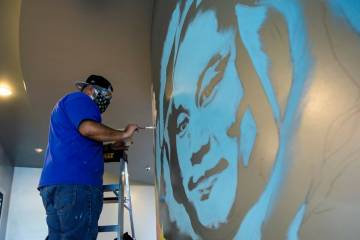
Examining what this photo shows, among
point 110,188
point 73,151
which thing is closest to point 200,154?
point 73,151

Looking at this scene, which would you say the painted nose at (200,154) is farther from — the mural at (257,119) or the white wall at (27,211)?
the white wall at (27,211)

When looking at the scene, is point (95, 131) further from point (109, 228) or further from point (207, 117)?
point (109, 228)

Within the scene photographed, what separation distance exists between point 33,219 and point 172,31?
221 inches

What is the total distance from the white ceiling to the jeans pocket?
1.50m

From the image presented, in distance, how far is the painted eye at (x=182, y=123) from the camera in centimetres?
142

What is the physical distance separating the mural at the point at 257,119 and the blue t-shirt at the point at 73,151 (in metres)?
0.51

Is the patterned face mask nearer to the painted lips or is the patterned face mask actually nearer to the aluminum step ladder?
the aluminum step ladder

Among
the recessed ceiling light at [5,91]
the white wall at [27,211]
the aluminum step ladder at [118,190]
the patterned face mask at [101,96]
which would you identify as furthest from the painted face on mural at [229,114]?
the white wall at [27,211]

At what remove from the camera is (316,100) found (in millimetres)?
725

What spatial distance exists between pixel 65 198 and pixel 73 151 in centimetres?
23

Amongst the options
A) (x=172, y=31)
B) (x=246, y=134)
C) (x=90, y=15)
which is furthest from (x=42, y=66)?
(x=246, y=134)

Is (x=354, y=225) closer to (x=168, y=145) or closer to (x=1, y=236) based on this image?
(x=168, y=145)

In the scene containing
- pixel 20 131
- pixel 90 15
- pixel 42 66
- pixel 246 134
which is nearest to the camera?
pixel 246 134

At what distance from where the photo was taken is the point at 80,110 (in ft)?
5.77
